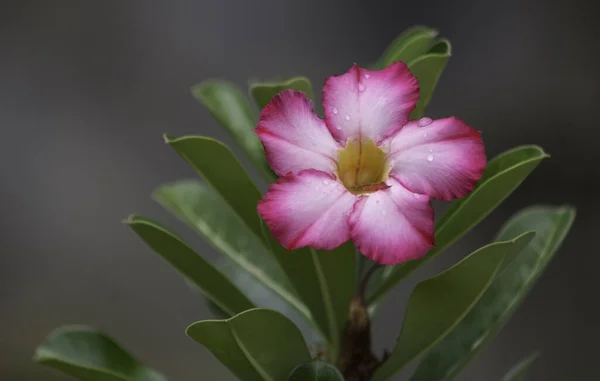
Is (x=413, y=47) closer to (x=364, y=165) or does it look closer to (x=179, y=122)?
(x=364, y=165)

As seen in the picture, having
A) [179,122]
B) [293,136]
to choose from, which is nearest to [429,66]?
[293,136]

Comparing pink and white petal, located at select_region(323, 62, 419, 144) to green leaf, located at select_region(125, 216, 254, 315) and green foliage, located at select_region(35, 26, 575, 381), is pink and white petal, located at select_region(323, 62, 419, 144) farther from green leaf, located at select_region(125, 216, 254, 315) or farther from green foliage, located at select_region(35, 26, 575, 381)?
green leaf, located at select_region(125, 216, 254, 315)

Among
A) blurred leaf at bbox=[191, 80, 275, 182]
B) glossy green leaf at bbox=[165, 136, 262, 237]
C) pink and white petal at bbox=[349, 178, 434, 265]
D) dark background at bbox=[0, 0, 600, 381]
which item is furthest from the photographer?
dark background at bbox=[0, 0, 600, 381]

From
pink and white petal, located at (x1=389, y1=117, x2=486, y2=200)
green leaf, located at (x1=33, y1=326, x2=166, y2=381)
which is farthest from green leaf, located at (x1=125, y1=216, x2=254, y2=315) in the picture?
pink and white petal, located at (x1=389, y1=117, x2=486, y2=200)

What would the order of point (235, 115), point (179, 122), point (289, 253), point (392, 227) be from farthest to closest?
point (179, 122)
point (235, 115)
point (289, 253)
point (392, 227)

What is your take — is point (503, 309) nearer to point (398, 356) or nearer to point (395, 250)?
point (398, 356)

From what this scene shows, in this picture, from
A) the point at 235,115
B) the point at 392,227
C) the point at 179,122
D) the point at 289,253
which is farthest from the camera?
the point at 179,122

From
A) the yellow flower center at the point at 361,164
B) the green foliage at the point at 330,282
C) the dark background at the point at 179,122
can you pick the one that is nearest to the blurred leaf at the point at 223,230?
the green foliage at the point at 330,282
